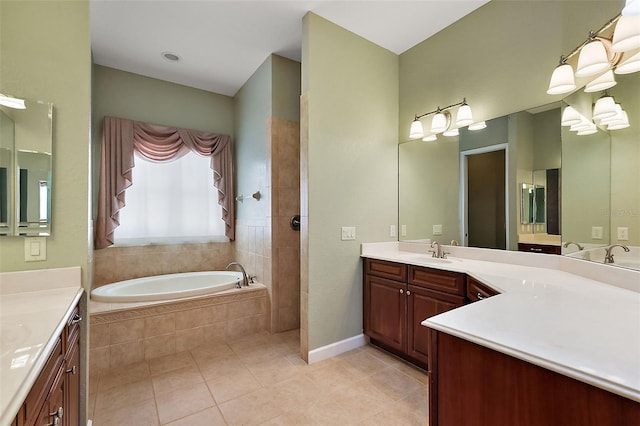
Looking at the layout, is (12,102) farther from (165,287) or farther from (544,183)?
(544,183)

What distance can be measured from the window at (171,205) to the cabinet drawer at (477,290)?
121 inches

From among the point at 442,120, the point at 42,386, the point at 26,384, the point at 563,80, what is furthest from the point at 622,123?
the point at 42,386

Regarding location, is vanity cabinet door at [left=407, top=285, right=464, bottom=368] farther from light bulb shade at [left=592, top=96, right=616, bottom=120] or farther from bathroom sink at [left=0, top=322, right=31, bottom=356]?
bathroom sink at [left=0, top=322, right=31, bottom=356]

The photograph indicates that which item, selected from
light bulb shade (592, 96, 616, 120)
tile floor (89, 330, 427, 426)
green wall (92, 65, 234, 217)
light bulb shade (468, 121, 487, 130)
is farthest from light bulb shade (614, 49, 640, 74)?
green wall (92, 65, 234, 217)

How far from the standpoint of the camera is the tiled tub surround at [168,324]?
231cm

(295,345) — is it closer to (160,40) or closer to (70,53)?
(70,53)

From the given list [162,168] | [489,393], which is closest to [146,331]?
[162,168]

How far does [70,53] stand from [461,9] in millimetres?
2770

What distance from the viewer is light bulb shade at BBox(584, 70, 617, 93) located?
1514 mm

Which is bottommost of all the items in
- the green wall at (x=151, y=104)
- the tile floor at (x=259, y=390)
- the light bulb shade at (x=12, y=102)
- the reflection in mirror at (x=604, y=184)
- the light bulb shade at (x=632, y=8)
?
the tile floor at (x=259, y=390)

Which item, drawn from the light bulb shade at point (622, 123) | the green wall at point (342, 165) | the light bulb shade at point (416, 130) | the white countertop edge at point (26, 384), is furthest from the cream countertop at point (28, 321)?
the light bulb shade at point (416, 130)

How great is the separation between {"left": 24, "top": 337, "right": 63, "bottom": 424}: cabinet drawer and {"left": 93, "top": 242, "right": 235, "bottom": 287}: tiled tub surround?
2533mm

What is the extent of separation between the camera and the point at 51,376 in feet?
3.15

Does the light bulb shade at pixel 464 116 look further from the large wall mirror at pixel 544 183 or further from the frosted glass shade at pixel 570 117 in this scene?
the frosted glass shade at pixel 570 117
